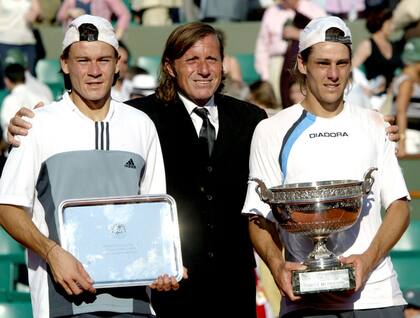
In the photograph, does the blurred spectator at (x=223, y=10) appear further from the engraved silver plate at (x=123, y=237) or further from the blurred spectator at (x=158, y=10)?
the engraved silver plate at (x=123, y=237)

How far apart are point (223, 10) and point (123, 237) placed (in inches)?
382

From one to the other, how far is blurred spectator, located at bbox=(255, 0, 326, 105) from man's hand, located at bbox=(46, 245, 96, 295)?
26.4ft

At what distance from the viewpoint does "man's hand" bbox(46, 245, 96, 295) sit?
514 cm

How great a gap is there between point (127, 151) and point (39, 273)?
58 centimetres

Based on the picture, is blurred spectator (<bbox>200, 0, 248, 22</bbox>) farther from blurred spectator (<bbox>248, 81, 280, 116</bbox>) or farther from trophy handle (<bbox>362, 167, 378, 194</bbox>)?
trophy handle (<bbox>362, 167, 378, 194</bbox>)

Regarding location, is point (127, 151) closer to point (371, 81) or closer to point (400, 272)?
point (400, 272)

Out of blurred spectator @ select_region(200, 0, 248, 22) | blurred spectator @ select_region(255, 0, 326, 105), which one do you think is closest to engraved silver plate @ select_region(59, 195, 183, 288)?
blurred spectator @ select_region(255, 0, 326, 105)

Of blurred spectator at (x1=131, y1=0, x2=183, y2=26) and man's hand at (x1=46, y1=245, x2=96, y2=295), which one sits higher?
blurred spectator at (x1=131, y1=0, x2=183, y2=26)

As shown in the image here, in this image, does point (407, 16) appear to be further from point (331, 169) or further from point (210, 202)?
point (331, 169)

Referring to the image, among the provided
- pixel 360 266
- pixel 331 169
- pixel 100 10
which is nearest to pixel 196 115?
pixel 331 169

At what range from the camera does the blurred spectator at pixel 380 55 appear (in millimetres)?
12766

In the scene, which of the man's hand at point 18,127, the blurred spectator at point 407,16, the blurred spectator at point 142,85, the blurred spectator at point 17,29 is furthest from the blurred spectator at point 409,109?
the man's hand at point 18,127

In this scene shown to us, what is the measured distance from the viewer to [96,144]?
213 inches

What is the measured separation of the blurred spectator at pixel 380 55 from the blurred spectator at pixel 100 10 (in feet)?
8.08
